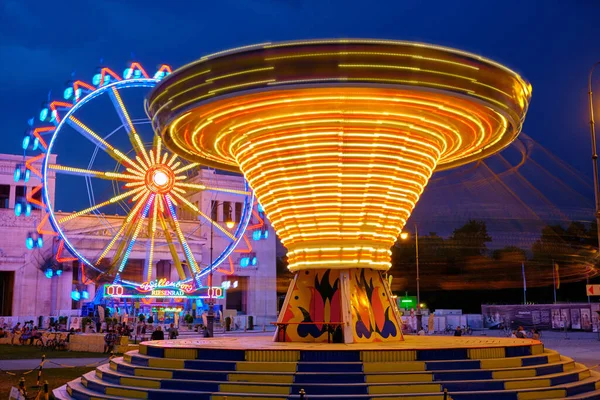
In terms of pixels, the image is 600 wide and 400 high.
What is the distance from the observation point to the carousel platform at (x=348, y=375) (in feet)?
40.2

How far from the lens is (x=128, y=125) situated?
43.9 meters

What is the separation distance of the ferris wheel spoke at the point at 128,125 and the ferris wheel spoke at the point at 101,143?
87cm

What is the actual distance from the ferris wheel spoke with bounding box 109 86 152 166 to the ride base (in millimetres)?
28672

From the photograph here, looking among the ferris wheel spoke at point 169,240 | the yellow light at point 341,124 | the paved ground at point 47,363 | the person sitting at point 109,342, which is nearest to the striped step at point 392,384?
the yellow light at point 341,124

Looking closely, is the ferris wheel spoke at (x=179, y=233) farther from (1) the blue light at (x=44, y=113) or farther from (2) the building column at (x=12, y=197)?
(2) the building column at (x=12, y=197)

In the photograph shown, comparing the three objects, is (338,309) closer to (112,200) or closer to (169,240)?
(112,200)

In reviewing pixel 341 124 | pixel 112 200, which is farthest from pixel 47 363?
pixel 112 200

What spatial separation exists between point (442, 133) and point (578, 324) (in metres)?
37.4

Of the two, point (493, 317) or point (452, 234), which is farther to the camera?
point (452, 234)

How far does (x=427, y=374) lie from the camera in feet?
41.5

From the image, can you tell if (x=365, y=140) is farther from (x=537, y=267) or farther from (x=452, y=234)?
(x=452, y=234)

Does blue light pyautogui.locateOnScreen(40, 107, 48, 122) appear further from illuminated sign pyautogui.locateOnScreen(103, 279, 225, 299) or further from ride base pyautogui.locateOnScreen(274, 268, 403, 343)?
ride base pyautogui.locateOnScreen(274, 268, 403, 343)

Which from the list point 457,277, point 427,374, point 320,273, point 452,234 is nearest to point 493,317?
point 457,277

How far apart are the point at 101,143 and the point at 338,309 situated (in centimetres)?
2963
